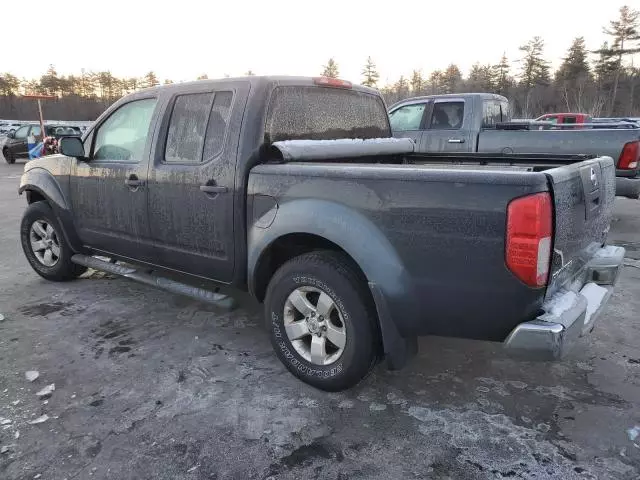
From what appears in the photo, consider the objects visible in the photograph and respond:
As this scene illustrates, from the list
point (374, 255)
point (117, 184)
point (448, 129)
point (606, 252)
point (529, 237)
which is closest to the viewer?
point (529, 237)

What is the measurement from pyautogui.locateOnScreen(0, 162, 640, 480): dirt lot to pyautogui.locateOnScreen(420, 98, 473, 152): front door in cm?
442

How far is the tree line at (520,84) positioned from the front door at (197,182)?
41.0 meters

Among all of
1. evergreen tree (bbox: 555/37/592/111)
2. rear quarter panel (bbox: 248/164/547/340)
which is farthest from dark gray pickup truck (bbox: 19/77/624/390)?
evergreen tree (bbox: 555/37/592/111)

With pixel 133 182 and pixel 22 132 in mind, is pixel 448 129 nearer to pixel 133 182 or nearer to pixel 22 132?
pixel 133 182

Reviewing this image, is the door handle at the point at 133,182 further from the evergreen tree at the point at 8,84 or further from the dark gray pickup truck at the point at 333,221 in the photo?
the evergreen tree at the point at 8,84

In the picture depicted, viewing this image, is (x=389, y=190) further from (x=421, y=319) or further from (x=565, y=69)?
(x=565, y=69)

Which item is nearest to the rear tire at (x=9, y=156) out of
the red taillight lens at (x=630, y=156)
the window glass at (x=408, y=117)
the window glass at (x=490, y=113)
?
the window glass at (x=408, y=117)

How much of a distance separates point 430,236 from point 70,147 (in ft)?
10.7

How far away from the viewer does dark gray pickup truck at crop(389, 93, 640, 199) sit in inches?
267

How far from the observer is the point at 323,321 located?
293cm

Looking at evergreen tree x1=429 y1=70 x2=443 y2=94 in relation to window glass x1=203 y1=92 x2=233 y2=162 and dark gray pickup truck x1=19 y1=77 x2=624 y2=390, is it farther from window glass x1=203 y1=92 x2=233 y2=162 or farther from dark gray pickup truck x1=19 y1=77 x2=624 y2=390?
window glass x1=203 y1=92 x2=233 y2=162

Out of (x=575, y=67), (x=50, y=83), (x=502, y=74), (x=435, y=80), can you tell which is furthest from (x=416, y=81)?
(x=50, y=83)

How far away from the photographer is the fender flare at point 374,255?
8.42ft

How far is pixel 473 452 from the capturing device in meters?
2.43
